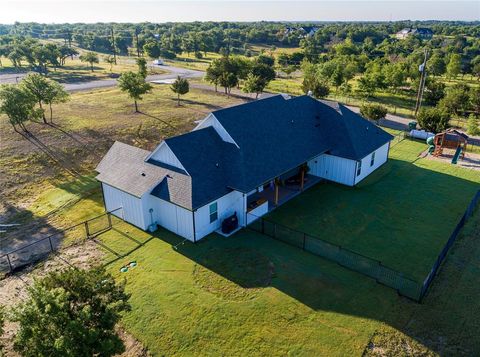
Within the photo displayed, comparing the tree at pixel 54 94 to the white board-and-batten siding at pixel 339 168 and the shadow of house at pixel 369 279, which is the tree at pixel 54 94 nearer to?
the shadow of house at pixel 369 279

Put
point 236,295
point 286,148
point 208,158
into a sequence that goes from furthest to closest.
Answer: point 286,148 → point 208,158 → point 236,295

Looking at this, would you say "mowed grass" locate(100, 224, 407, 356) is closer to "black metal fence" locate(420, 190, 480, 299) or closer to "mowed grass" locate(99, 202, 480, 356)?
"mowed grass" locate(99, 202, 480, 356)

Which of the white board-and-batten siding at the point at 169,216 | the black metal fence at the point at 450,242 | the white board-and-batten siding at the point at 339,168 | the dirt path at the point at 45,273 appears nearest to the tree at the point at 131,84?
the white board-and-batten siding at the point at 339,168

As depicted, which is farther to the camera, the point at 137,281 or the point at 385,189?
the point at 385,189

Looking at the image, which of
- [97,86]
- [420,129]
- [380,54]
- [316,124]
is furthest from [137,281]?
[380,54]

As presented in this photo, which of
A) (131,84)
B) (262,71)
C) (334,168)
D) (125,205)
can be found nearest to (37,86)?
(131,84)

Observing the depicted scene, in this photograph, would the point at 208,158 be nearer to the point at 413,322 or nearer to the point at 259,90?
the point at 413,322
